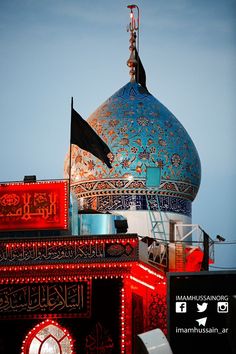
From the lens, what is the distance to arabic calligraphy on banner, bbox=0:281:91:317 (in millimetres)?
15062

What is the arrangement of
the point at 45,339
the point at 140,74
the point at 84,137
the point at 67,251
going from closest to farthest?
the point at 45,339, the point at 67,251, the point at 84,137, the point at 140,74

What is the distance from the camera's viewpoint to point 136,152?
77.9 ft

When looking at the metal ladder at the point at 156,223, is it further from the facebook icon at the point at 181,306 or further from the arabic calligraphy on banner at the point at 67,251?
the facebook icon at the point at 181,306

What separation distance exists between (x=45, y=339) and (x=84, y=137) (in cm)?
462

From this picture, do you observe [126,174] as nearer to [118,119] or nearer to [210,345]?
[118,119]

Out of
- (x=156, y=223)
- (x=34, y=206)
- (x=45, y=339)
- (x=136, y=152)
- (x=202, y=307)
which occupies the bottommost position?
(x=45, y=339)

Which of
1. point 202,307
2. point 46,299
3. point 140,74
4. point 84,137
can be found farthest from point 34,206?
point 140,74

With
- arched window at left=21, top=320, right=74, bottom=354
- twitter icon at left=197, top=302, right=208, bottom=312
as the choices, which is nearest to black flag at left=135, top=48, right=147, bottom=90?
arched window at left=21, top=320, right=74, bottom=354

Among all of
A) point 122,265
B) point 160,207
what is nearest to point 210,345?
point 122,265

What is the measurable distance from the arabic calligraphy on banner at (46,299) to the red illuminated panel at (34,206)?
146 cm

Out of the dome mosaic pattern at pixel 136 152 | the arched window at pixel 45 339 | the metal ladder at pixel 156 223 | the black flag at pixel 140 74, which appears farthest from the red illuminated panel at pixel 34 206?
the black flag at pixel 140 74

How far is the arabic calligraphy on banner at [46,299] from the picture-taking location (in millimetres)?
15062

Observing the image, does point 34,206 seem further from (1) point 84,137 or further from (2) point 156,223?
(2) point 156,223

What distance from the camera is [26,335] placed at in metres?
15.2
